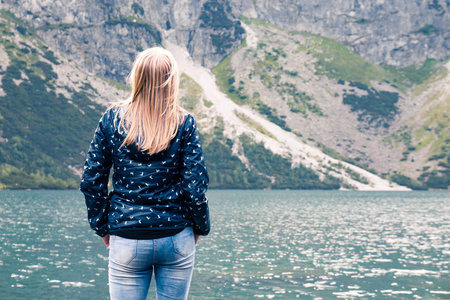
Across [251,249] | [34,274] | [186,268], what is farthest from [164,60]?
[251,249]

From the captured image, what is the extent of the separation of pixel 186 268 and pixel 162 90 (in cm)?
216

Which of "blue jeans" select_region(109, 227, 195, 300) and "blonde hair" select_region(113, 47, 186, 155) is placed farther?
"blonde hair" select_region(113, 47, 186, 155)

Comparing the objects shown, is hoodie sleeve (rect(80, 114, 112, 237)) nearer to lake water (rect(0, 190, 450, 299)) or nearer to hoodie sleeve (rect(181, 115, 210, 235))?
hoodie sleeve (rect(181, 115, 210, 235))

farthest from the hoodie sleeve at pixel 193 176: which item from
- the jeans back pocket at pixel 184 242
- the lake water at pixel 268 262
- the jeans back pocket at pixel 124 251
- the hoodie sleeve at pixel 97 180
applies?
the lake water at pixel 268 262

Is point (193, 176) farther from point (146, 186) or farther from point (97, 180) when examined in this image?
point (97, 180)

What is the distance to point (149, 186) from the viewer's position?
607 cm

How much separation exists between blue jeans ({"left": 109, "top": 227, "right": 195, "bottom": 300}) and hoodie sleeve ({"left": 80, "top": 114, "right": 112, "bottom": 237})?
0.36 metres

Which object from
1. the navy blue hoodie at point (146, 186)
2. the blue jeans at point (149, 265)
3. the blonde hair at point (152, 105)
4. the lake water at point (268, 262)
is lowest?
the lake water at point (268, 262)

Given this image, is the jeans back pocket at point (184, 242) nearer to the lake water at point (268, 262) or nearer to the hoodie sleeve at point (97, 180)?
the hoodie sleeve at point (97, 180)

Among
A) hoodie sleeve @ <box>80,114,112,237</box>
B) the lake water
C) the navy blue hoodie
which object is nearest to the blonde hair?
the navy blue hoodie

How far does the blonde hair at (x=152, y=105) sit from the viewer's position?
236 inches

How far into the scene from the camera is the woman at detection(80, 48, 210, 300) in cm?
592

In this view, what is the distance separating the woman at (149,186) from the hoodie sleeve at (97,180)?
12 millimetres

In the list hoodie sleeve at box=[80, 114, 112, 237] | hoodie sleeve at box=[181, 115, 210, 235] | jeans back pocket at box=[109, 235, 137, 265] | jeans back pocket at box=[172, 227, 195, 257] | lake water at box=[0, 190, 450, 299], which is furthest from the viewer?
lake water at box=[0, 190, 450, 299]
